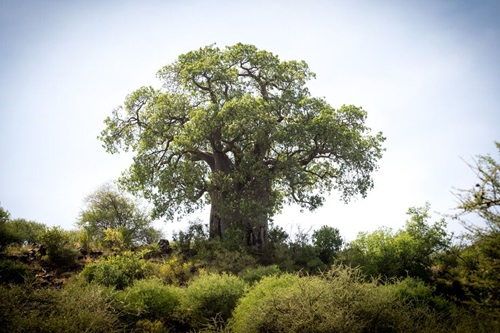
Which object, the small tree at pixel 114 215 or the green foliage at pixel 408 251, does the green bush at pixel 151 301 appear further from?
the small tree at pixel 114 215

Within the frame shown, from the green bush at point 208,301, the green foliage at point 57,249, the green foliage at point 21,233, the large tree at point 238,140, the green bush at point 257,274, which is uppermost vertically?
the large tree at point 238,140

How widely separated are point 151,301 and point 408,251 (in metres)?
11.5

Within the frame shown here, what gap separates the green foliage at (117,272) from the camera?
1283 centimetres

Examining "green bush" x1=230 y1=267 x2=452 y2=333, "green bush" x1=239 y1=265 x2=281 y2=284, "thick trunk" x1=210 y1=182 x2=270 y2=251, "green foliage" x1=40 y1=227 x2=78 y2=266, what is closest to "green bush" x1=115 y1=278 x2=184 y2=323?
"green bush" x1=239 y1=265 x2=281 y2=284

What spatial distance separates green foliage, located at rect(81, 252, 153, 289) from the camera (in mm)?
12828

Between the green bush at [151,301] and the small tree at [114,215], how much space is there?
16.8m

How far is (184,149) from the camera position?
20.7 meters

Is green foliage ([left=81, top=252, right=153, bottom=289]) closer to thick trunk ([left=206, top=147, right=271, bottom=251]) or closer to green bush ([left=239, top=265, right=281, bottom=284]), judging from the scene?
green bush ([left=239, top=265, right=281, bottom=284])

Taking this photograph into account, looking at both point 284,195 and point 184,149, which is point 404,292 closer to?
point 284,195

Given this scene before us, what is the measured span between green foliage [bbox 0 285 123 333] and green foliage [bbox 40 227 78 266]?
610cm

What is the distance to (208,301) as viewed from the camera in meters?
10.9

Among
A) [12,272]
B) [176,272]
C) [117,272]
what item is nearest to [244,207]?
[176,272]

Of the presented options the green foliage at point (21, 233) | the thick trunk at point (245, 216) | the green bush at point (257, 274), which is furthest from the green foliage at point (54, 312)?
the thick trunk at point (245, 216)

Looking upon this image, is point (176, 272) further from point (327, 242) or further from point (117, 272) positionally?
point (327, 242)
